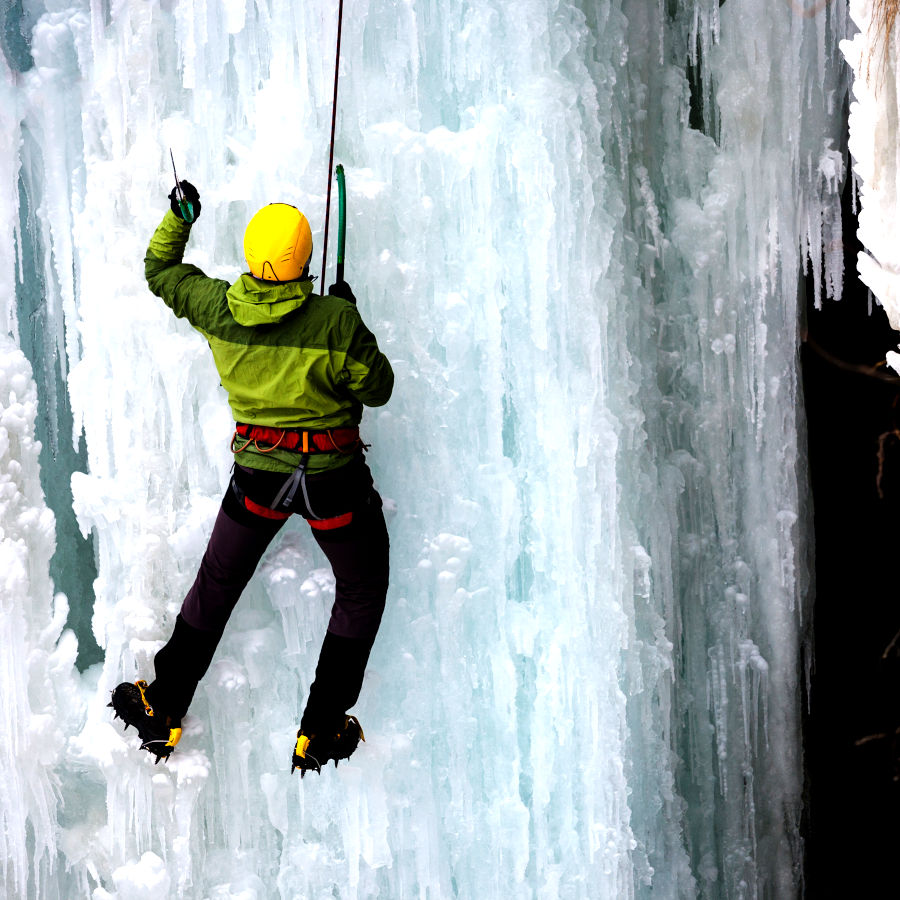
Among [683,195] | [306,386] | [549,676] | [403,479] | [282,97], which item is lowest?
[549,676]

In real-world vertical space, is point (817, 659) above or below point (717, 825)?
above

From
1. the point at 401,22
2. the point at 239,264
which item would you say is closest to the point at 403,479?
the point at 239,264

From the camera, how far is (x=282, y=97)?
9.79 ft

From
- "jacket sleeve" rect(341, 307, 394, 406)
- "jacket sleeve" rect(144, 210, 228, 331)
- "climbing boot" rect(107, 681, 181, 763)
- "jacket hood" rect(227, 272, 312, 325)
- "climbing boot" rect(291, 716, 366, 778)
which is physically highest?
"jacket sleeve" rect(144, 210, 228, 331)

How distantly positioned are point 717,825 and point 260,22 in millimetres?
3069

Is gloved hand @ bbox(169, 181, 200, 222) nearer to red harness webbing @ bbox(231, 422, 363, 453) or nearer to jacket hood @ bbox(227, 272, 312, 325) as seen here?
jacket hood @ bbox(227, 272, 312, 325)

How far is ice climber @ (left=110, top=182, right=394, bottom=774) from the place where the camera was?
2467mm

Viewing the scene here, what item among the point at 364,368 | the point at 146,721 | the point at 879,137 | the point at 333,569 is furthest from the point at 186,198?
Result: the point at 879,137

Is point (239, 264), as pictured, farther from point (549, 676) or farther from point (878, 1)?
point (878, 1)

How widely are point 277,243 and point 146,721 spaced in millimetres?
1346

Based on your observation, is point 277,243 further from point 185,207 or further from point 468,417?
point 468,417

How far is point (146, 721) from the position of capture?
2834mm

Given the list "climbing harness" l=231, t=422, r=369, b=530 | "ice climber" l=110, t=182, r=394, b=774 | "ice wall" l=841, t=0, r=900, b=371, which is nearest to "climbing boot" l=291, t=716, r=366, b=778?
"ice climber" l=110, t=182, r=394, b=774

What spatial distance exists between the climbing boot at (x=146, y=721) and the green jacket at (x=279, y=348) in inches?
30.5
